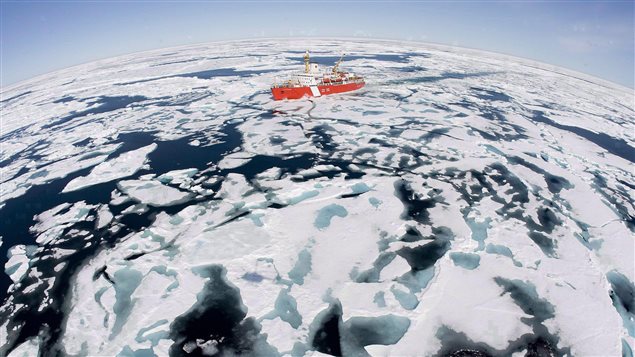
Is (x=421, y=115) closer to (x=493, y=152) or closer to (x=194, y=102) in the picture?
(x=493, y=152)

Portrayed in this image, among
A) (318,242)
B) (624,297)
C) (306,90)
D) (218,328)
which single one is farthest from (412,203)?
(306,90)

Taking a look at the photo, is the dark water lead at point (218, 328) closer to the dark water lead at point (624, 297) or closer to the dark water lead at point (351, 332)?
the dark water lead at point (351, 332)

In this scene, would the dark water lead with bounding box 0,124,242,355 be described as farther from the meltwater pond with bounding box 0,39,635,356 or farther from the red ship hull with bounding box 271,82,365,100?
the red ship hull with bounding box 271,82,365,100

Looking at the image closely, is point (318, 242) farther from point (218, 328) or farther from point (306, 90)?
point (306, 90)

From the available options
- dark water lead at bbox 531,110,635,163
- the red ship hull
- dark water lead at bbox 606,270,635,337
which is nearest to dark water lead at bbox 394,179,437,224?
dark water lead at bbox 606,270,635,337

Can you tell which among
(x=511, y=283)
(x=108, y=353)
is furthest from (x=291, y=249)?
(x=511, y=283)

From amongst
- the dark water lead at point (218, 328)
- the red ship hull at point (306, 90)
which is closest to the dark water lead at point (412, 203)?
the dark water lead at point (218, 328)

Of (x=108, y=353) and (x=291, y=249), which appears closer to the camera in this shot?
(x=108, y=353)
